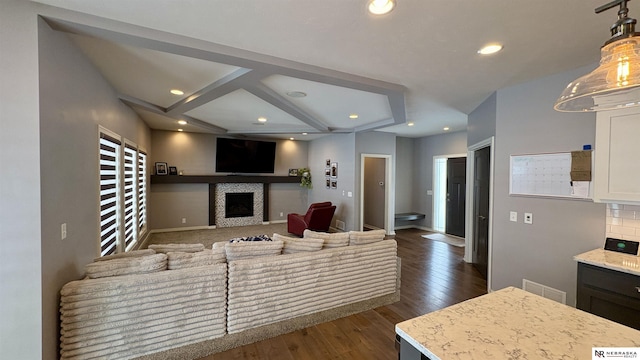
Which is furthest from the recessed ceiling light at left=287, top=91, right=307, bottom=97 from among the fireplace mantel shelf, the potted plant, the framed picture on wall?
the framed picture on wall

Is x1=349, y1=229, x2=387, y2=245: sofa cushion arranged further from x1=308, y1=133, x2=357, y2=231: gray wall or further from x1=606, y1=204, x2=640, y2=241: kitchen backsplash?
x1=308, y1=133, x2=357, y2=231: gray wall

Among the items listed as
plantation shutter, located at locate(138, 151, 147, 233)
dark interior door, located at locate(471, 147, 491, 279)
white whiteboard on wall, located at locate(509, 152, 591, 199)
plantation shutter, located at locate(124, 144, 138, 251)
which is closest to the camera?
white whiteboard on wall, located at locate(509, 152, 591, 199)

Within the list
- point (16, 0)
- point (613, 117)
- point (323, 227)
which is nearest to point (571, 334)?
point (613, 117)

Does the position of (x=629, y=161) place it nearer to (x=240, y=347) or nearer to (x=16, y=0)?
(x=240, y=347)

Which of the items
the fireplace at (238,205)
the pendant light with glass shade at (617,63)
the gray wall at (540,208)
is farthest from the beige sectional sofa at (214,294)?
the fireplace at (238,205)

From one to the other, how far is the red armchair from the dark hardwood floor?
6.77 feet

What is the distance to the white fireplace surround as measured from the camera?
279 inches

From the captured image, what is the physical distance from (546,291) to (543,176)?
48.6 inches

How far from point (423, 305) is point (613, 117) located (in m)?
2.50

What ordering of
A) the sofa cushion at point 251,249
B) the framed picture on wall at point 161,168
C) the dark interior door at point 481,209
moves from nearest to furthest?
1. the sofa cushion at point 251,249
2. the dark interior door at point 481,209
3. the framed picture on wall at point 161,168

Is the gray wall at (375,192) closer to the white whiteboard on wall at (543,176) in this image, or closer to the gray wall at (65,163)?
the white whiteboard on wall at (543,176)

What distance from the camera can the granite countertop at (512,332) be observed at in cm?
93

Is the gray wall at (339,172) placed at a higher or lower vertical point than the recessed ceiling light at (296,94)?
lower

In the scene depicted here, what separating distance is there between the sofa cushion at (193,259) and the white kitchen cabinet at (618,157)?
132 inches
